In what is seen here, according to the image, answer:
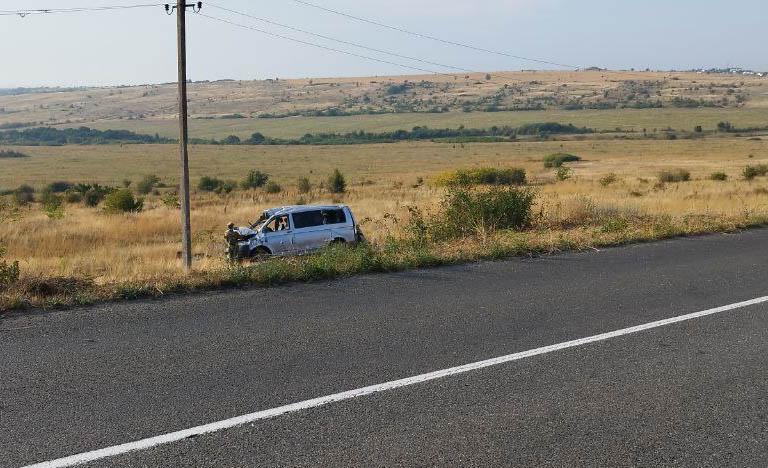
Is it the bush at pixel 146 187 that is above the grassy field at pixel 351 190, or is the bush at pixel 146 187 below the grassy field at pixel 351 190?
below

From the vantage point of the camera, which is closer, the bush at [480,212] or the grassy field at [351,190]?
the bush at [480,212]

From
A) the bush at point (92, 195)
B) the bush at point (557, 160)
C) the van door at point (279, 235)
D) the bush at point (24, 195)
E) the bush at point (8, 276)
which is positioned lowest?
the bush at point (24, 195)

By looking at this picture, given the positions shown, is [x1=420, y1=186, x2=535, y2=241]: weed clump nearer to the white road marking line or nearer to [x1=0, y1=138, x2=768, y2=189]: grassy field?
the white road marking line

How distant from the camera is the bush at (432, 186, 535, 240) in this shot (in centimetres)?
1370

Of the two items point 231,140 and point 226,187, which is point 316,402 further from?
point 231,140

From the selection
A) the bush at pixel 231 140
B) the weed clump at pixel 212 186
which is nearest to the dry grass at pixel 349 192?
the weed clump at pixel 212 186

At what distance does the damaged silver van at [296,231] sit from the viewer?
18484 millimetres

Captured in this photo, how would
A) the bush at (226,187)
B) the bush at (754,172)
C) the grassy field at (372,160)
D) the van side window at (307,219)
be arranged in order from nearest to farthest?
the van side window at (307,219) < the bush at (754,172) < the bush at (226,187) < the grassy field at (372,160)

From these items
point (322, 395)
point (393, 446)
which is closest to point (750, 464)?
point (393, 446)

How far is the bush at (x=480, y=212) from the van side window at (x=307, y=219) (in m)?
5.04

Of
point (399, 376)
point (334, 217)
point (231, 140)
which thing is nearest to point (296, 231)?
point (334, 217)

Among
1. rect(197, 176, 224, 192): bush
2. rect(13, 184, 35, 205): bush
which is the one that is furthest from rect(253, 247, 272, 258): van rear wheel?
rect(197, 176, 224, 192): bush

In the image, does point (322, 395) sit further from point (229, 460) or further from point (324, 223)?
point (324, 223)

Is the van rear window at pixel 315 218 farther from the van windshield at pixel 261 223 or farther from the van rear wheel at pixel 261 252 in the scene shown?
the van rear wheel at pixel 261 252
